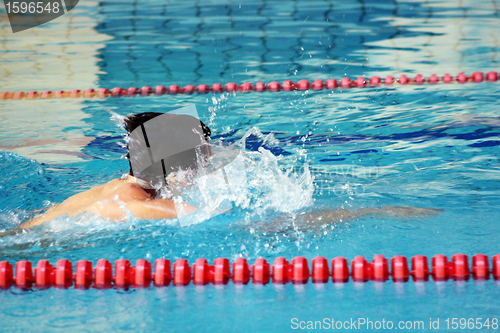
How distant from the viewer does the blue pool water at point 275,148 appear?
2.01 meters

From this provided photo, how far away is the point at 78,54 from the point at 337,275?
17.1ft

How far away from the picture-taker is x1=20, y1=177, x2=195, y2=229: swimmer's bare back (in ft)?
8.08

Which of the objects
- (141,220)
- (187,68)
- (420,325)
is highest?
(187,68)

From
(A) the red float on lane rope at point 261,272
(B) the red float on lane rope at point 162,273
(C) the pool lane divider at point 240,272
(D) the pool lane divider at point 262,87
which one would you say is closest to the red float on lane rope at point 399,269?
(C) the pool lane divider at point 240,272

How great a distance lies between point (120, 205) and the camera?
246 centimetres

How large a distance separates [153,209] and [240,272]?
61 cm

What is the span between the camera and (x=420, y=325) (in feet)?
5.96

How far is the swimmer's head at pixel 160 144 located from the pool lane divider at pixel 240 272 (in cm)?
50

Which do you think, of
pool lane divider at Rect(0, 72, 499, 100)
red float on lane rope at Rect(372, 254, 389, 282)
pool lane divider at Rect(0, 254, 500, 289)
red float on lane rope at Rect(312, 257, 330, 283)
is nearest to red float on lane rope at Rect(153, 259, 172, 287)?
pool lane divider at Rect(0, 254, 500, 289)

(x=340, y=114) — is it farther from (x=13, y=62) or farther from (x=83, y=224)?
(x=13, y=62)

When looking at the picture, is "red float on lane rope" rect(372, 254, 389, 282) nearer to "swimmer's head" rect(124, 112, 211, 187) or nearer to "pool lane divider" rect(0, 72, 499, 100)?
"swimmer's head" rect(124, 112, 211, 187)

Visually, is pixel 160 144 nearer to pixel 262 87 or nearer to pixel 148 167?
pixel 148 167

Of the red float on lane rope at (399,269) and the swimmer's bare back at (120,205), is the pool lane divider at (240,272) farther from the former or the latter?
the swimmer's bare back at (120,205)

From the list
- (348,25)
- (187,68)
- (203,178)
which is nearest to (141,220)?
(203,178)
